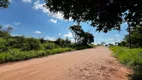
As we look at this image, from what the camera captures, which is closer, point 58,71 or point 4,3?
point 58,71

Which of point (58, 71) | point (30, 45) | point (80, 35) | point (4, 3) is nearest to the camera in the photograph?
point (58, 71)

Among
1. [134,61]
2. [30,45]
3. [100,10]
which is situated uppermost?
[100,10]

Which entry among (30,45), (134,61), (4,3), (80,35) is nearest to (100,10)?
(134,61)

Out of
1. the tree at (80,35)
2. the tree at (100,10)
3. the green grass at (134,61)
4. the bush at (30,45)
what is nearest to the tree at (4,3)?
the bush at (30,45)

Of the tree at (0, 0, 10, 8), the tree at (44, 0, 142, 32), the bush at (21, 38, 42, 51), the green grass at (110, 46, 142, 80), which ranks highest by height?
the tree at (0, 0, 10, 8)

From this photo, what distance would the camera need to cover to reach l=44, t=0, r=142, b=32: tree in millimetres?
9266

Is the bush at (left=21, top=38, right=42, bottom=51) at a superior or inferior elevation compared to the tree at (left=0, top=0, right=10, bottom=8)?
inferior

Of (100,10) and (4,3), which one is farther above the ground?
(4,3)

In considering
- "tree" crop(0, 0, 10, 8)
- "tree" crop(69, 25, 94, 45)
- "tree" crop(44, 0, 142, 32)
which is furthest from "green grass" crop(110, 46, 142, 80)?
"tree" crop(69, 25, 94, 45)

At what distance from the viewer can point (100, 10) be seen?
9805mm

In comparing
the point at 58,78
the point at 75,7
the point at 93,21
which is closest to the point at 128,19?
the point at 93,21

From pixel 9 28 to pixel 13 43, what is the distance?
880 inches

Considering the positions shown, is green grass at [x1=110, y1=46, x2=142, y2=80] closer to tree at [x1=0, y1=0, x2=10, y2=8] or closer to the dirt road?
the dirt road

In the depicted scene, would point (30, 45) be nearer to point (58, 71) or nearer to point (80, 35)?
point (58, 71)
